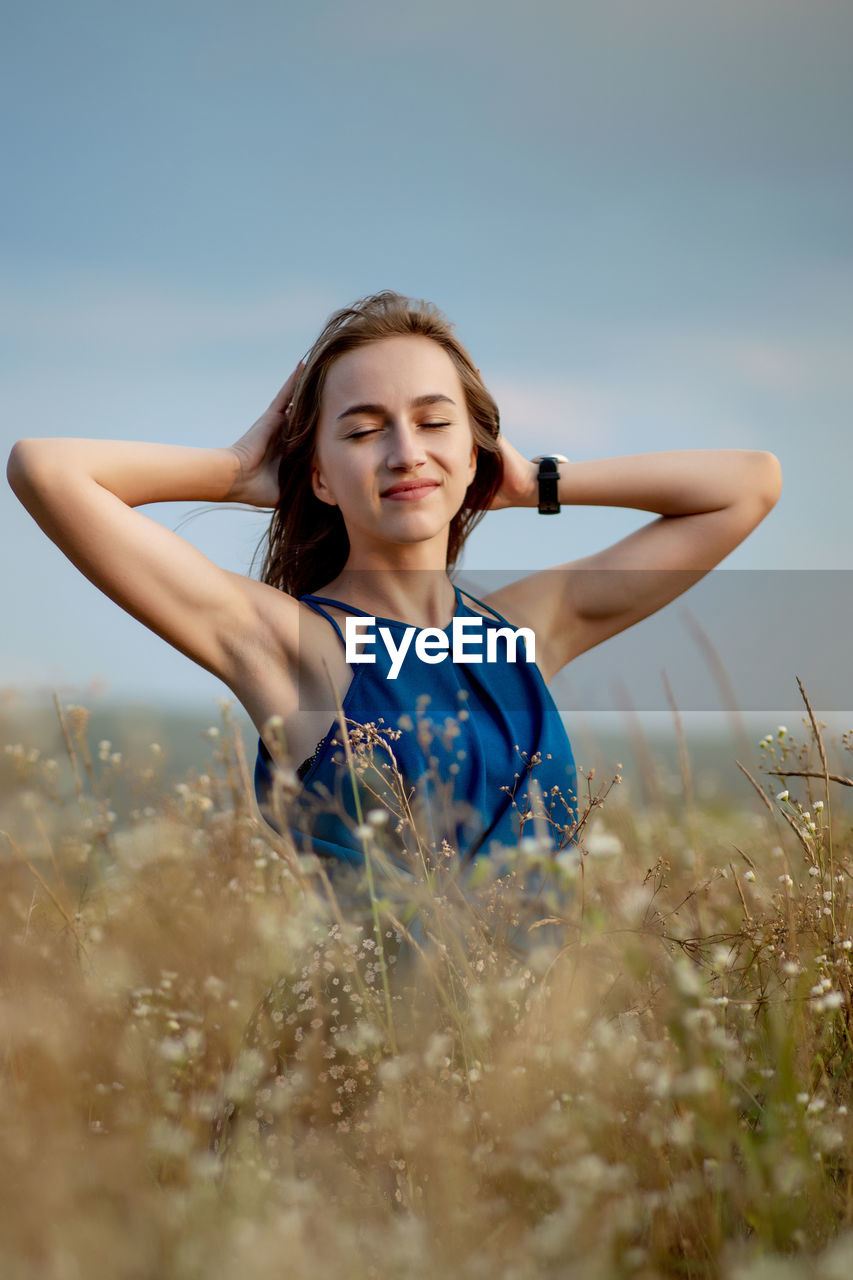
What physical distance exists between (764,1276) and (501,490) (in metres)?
2.94

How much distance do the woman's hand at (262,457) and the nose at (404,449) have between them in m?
0.58

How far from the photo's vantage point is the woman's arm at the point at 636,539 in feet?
12.2

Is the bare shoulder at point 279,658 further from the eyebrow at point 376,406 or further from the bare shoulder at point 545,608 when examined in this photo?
the bare shoulder at point 545,608

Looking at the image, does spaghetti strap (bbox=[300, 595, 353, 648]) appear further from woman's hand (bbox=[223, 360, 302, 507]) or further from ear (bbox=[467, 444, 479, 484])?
ear (bbox=[467, 444, 479, 484])

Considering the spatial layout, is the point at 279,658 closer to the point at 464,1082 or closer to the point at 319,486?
the point at 319,486

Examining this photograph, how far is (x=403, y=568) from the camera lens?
3.48 m

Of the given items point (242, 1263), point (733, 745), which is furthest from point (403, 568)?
point (242, 1263)

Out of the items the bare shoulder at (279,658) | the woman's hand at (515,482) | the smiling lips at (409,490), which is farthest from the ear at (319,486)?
the woman's hand at (515,482)

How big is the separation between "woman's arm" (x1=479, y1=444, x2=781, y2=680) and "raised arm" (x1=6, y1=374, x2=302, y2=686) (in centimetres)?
115

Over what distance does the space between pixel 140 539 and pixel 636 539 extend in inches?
76.0

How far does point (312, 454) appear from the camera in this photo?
3518mm

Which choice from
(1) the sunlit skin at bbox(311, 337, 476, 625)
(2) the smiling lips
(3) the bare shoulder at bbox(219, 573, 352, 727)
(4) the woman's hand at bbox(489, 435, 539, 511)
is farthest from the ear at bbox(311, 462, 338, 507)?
(4) the woman's hand at bbox(489, 435, 539, 511)

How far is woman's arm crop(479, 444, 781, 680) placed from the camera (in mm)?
3732

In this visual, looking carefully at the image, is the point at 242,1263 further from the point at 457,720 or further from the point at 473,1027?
the point at 457,720
